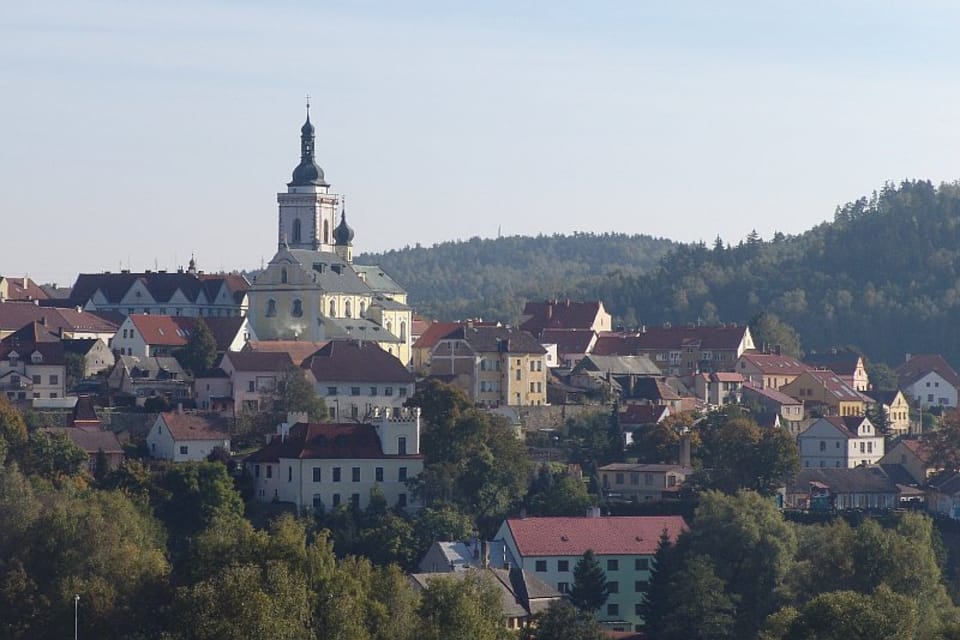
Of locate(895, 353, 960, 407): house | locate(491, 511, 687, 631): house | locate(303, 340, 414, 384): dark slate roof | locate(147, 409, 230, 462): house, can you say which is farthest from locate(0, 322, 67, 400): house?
locate(895, 353, 960, 407): house

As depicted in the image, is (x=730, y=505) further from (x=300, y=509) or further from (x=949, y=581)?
(x=300, y=509)

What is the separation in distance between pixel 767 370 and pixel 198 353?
86.9 feet

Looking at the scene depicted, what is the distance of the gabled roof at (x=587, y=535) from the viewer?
69688 millimetres

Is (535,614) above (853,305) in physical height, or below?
below

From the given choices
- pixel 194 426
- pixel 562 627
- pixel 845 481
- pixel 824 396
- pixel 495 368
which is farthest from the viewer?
pixel 824 396

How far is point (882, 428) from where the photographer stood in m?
92.7

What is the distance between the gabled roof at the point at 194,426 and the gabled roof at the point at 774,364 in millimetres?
31265

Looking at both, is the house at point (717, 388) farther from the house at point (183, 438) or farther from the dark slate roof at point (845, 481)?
the house at point (183, 438)

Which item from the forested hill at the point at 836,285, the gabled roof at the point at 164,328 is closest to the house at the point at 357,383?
the gabled roof at the point at 164,328

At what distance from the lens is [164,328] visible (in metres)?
90.6

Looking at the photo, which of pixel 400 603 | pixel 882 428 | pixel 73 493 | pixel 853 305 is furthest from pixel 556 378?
pixel 853 305

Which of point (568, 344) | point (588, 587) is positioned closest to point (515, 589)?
point (588, 587)

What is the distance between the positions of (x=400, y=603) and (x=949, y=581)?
20366 mm

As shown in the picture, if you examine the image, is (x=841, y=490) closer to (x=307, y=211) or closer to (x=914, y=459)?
(x=914, y=459)
